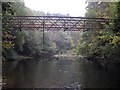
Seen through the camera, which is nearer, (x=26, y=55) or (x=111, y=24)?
(x=111, y=24)

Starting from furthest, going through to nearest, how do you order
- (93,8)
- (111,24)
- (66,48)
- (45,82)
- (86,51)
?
(66,48), (86,51), (93,8), (111,24), (45,82)

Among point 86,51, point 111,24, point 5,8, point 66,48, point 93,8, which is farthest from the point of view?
point 66,48

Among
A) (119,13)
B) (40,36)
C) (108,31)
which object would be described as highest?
(119,13)

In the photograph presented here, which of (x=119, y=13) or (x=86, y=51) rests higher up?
(x=119, y=13)

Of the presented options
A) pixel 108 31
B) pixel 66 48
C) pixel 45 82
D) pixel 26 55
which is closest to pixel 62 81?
pixel 45 82

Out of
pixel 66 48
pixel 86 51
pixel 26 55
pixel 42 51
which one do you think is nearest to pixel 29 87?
pixel 86 51

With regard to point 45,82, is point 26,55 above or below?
below

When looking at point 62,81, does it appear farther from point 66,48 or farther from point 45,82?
point 66,48

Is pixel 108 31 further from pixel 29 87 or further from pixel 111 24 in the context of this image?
pixel 29 87

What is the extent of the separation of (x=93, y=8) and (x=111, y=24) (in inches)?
616

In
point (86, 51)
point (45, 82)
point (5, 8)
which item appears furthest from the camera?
point (86, 51)

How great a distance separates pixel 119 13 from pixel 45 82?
9.11 metres

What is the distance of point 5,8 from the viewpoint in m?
26.7

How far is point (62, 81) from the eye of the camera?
25609 millimetres
